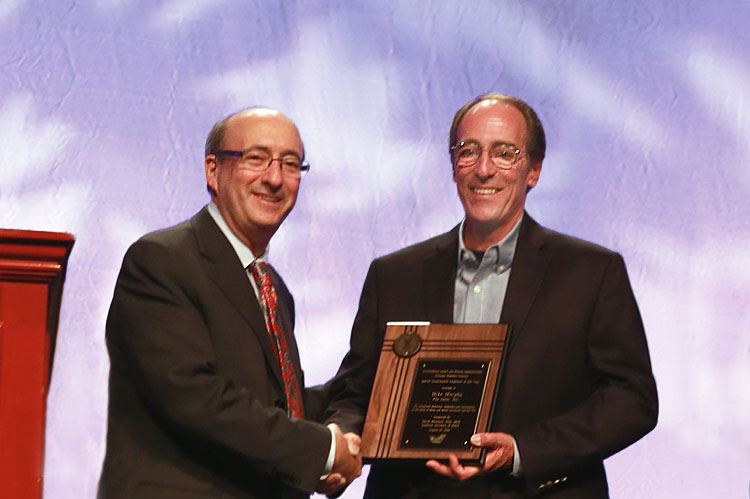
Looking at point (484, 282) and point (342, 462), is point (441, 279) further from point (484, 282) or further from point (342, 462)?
point (342, 462)

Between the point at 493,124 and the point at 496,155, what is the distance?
0.27 ft

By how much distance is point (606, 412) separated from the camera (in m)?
2.92

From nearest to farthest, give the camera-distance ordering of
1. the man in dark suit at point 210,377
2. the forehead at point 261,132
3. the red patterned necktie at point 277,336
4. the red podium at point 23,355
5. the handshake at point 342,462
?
the red podium at point 23,355, the man in dark suit at point 210,377, the handshake at point 342,462, the red patterned necktie at point 277,336, the forehead at point 261,132

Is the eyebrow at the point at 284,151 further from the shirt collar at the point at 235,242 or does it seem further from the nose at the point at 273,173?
the shirt collar at the point at 235,242

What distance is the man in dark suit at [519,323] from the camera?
9.58 feet

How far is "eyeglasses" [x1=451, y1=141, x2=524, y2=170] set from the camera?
3176mm

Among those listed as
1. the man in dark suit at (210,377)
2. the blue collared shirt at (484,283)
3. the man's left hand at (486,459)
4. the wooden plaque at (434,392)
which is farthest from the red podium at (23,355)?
the blue collared shirt at (484,283)

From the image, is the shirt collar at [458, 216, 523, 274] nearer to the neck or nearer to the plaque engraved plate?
the neck

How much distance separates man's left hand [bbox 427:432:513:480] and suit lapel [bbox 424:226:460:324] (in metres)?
0.36

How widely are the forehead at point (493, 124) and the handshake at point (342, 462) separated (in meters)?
0.85

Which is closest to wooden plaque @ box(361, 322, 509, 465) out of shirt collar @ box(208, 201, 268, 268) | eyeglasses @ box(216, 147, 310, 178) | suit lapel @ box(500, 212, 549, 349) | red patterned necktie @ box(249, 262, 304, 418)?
suit lapel @ box(500, 212, 549, 349)

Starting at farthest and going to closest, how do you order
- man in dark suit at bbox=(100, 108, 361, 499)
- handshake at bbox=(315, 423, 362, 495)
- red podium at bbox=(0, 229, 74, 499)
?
1. handshake at bbox=(315, 423, 362, 495)
2. man in dark suit at bbox=(100, 108, 361, 499)
3. red podium at bbox=(0, 229, 74, 499)

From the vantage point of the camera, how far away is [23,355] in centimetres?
256

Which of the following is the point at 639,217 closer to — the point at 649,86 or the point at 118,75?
the point at 649,86
